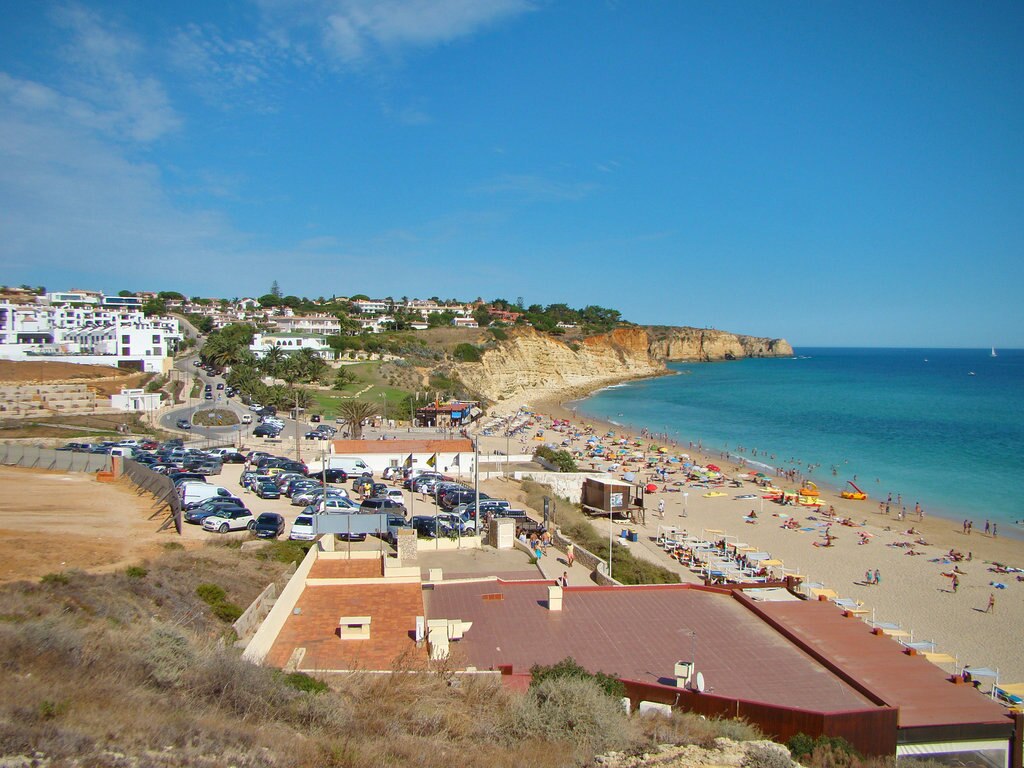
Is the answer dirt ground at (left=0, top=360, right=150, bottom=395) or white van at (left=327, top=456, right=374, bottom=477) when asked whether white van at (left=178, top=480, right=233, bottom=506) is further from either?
dirt ground at (left=0, top=360, right=150, bottom=395)

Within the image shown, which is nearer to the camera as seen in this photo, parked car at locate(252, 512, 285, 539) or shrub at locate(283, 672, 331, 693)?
shrub at locate(283, 672, 331, 693)

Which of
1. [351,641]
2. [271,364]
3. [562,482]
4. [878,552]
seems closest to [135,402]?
[271,364]

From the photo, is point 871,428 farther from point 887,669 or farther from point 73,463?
point 73,463

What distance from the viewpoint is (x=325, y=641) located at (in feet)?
35.6

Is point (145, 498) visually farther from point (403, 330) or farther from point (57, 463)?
point (403, 330)

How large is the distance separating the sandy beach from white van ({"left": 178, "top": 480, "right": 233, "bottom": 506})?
14.8 metres

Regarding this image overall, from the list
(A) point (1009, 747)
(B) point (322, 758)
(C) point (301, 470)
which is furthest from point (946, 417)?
(B) point (322, 758)

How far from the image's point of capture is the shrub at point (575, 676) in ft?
30.2

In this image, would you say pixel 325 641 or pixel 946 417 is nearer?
pixel 325 641

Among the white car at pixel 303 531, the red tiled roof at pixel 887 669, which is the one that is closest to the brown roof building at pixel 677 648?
the red tiled roof at pixel 887 669

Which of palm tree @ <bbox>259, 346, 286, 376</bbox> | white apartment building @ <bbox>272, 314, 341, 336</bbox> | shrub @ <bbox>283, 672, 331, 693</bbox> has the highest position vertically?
white apartment building @ <bbox>272, 314, 341, 336</bbox>

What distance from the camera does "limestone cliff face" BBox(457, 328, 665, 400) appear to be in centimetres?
8719

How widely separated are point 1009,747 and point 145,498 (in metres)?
22.0

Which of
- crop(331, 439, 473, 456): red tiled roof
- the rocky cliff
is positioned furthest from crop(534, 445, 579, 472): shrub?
the rocky cliff
